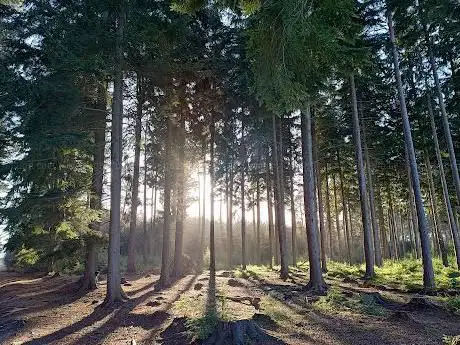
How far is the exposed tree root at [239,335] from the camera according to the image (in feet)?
19.1

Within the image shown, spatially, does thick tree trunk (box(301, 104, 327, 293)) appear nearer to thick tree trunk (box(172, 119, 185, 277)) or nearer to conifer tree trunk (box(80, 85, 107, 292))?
thick tree trunk (box(172, 119, 185, 277))

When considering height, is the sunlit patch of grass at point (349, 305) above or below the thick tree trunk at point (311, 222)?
below

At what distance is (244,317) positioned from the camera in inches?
288

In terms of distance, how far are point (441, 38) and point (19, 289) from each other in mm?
21245

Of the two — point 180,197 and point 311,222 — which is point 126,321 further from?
point 180,197

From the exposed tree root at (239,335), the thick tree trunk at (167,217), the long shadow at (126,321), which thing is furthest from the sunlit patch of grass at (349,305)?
the thick tree trunk at (167,217)

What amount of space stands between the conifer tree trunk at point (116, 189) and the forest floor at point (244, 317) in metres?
0.62

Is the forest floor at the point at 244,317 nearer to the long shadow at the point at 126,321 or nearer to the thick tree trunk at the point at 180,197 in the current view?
the long shadow at the point at 126,321

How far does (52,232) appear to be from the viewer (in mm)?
12281

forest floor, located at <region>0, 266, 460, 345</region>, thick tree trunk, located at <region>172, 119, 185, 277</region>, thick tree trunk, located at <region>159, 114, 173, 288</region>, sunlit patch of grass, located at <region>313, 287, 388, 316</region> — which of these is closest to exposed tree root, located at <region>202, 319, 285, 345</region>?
forest floor, located at <region>0, 266, 460, 345</region>

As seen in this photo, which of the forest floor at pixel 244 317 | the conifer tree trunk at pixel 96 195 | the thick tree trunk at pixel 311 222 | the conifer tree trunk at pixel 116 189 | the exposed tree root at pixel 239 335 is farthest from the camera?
the conifer tree trunk at pixel 96 195

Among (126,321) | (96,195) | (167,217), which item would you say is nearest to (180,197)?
(167,217)

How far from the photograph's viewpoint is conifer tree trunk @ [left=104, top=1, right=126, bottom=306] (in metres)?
11.0

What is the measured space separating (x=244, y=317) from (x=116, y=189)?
6098mm
